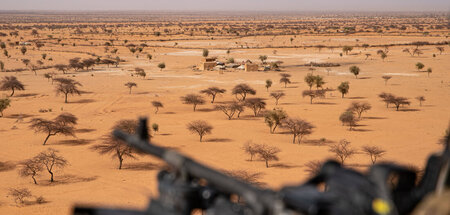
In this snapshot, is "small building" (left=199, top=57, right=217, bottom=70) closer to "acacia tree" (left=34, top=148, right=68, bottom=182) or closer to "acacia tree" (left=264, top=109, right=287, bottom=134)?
"acacia tree" (left=264, top=109, right=287, bottom=134)

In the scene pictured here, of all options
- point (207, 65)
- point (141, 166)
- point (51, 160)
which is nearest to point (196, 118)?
point (141, 166)

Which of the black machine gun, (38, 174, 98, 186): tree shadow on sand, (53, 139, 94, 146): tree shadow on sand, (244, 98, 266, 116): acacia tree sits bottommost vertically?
(53, 139, 94, 146): tree shadow on sand

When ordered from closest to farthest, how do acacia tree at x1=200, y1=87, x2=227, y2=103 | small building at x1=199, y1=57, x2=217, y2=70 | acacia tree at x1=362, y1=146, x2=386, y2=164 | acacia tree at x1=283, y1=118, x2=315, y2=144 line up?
acacia tree at x1=362, y1=146, x2=386, y2=164 < acacia tree at x1=283, y1=118, x2=315, y2=144 < acacia tree at x1=200, y1=87, x2=227, y2=103 < small building at x1=199, y1=57, x2=217, y2=70

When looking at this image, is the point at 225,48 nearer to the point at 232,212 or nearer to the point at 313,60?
the point at 313,60

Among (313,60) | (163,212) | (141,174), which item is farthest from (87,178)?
(313,60)

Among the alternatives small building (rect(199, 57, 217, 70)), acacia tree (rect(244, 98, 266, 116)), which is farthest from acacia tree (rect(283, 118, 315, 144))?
small building (rect(199, 57, 217, 70))

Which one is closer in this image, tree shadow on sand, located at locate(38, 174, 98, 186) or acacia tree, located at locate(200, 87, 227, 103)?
tree shadow on sand, located at locate(38, 174, 98, 186)

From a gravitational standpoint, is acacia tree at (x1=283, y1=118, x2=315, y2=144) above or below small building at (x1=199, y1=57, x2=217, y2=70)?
above

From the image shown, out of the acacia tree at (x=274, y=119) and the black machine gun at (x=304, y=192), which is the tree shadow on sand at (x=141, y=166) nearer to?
the acacia tree at (x=274, y=119)
